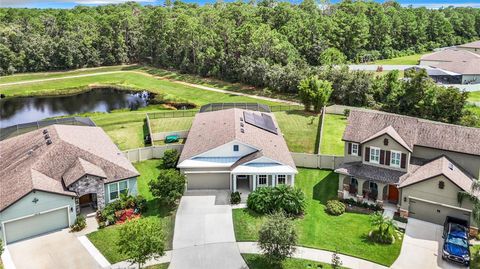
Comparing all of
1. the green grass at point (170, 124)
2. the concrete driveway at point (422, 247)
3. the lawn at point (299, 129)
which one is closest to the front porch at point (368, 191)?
the concrete driveway at point (422, 247)

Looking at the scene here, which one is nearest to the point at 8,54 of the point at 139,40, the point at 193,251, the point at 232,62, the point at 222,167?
the point at 139,40

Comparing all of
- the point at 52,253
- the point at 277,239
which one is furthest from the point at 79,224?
the point at 277,239

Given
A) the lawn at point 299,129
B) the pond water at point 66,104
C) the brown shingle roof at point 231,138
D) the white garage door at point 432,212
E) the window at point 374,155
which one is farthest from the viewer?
the pond water at point 66,104

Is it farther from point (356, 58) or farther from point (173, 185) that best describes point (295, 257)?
point (356, 58)

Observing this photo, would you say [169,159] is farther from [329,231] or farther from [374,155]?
[374,155]

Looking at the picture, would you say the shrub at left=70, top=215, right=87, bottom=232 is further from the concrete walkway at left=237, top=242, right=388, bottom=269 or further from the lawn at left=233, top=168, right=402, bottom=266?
the concrete walkway at left=237, top=242, right=388, bottom=269

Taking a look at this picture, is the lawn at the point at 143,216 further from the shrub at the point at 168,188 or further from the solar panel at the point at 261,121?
the solar panel at the point at 261,121
